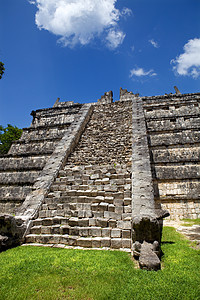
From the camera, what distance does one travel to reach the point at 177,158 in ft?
29.3

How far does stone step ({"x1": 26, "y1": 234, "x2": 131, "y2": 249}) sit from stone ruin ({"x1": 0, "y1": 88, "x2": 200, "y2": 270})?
0.02 m

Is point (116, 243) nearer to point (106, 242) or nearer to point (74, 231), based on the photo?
point (106, 242)

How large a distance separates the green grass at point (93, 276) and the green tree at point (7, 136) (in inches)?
815

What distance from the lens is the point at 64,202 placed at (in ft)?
19.2

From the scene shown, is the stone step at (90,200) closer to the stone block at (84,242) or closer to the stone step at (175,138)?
the stone block at (84,242)

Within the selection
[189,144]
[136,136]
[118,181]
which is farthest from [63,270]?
[189,144]

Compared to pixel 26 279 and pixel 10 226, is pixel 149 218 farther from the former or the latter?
pixel 10 226

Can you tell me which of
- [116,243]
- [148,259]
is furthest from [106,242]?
[148,259]

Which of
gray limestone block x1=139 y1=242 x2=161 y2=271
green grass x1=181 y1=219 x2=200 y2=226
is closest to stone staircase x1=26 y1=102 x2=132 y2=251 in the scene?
gray limestone block x1=139 y1=242 x2=161 y2=271

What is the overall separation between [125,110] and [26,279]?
12.5 m

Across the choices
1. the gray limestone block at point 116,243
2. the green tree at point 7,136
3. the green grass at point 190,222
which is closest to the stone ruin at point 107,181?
the gray limestone block at point 116,243

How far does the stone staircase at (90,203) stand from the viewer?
4648 mm

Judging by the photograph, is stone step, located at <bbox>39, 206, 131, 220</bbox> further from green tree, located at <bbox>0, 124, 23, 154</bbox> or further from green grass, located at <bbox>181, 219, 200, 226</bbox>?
green tree, located at <bbox>0, 124, 23, 154</bbox>

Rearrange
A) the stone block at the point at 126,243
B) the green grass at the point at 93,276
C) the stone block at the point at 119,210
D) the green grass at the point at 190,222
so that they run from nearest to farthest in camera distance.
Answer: the green grass at the point at 93,276 < the stone block at the point at 126,243 < the stone block at the point at 119,210 < the green grass at the point at 190,222
